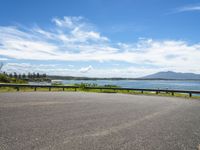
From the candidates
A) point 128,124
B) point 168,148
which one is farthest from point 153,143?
point 128,124

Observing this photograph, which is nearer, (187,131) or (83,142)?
(83,142)

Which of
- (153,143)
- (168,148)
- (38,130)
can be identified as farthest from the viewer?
(38,130)

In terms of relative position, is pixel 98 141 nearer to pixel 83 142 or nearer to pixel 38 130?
pixel 83 142

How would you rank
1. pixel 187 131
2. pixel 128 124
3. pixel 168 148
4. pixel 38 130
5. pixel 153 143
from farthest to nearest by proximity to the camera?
pixel 128 124
pixel 187 131
pixel 38 130
pixel 153 143
pixel 168 148

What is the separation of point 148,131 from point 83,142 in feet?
8.87

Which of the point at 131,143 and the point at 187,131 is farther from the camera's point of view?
the point at 187,131

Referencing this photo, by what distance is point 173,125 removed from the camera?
9.70 m

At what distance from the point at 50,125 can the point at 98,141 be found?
266cm

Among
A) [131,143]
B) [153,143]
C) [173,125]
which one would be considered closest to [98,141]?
[131,143]

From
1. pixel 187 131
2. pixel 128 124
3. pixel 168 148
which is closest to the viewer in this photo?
pixel 168 148

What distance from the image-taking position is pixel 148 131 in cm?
840

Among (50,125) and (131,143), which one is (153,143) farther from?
(50,125)

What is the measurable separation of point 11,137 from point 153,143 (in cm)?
385

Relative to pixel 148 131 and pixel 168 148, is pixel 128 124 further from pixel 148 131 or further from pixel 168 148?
pixel 168 148
